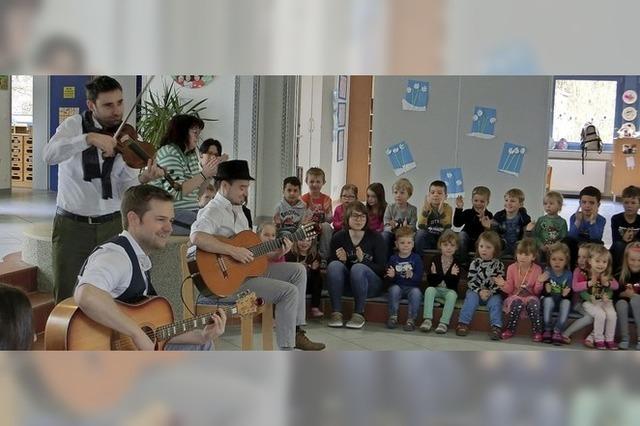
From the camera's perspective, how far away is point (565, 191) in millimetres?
1558

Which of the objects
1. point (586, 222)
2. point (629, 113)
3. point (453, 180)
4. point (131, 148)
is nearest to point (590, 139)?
point (629, 113)

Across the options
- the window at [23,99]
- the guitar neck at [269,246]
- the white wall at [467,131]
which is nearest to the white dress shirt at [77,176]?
the window at [23,99]

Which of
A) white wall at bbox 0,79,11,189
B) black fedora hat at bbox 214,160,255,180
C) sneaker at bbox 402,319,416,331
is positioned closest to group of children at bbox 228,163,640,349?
sneaker at bbox 402,319,416,331

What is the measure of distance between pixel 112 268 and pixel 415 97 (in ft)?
2.06

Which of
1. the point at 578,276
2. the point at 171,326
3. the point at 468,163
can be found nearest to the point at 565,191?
the point at 578,276

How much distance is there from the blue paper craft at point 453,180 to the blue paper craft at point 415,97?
146 millimetres

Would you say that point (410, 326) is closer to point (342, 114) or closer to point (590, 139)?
point (342, 114)

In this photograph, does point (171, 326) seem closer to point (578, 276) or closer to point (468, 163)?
point (468, 163)

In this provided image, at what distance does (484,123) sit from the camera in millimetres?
1395

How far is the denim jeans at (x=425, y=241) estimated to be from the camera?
134 centimetres

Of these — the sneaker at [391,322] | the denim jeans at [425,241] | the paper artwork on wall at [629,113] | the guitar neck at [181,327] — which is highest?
the paper artwork on wall at [629,113]

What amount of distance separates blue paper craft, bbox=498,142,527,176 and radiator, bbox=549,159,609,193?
73mm

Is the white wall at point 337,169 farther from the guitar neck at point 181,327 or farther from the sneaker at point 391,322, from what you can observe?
the guitar neck at point 181,327

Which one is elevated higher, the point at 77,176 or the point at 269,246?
the point at 77,176
